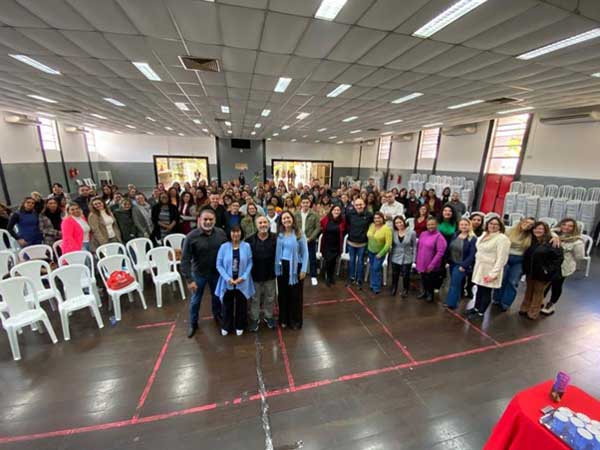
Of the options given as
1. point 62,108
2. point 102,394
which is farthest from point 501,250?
point 62,108

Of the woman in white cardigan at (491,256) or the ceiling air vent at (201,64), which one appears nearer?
the woman in white cardigan at (491,256)

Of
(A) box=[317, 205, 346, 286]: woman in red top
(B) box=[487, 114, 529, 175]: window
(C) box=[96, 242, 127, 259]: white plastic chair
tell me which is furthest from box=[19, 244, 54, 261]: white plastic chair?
(B) box=[487, 114, 529, 175]: window

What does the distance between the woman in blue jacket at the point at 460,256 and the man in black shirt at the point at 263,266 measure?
263cm

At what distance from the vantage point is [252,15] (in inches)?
107

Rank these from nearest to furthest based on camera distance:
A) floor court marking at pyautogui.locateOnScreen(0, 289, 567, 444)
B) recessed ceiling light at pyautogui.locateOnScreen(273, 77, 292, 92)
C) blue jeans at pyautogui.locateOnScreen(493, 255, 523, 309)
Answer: floor court marking at pyautogui.locateOnScreen(0, 289, 567, 444), blue jeans at pyautogui.locateOnScreen(493, 255, 523, 309), recessed ceiling light at pyautogui.locateOnScreen(273, 77, 292, 92)

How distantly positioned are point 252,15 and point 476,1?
7.59 ft

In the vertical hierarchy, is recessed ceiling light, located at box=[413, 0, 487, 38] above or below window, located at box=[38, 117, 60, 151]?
above

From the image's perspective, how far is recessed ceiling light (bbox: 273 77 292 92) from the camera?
4.80 meters

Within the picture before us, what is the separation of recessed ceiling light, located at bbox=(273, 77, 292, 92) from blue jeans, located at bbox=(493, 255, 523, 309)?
4.91 meters

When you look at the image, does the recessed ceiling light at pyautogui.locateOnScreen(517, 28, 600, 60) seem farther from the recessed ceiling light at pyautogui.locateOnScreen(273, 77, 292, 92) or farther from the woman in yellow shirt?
the recessed ceiling light at pyautogui.locateOnScreen(273, 77, 292, 92)

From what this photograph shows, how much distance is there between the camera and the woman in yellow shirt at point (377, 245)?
375cm

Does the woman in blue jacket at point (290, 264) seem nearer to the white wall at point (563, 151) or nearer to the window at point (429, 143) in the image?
the white wall at point (563, 151)

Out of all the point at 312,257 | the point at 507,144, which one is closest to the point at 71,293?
the point at 312,257

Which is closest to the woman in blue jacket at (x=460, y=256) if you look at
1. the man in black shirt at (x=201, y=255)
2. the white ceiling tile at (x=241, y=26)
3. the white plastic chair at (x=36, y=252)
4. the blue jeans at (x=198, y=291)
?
the man in black shirt at (x=201, y=255)
